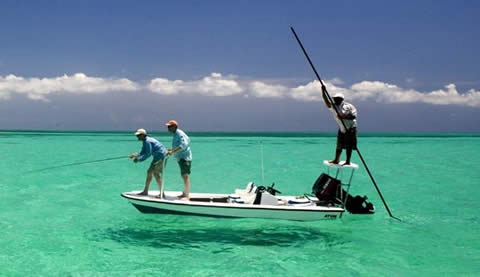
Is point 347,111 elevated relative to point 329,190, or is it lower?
elevated

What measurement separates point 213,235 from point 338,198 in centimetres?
317

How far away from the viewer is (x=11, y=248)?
905cm

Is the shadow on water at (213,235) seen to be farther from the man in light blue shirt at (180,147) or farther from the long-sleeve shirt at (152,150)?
the long-sleeve shirt at (152,150)

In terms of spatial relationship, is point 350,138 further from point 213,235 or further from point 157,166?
point 157,166

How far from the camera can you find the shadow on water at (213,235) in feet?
31.2

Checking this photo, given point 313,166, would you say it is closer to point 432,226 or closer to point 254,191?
point 432,226

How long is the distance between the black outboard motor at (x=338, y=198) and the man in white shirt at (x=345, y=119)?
739 millimetres

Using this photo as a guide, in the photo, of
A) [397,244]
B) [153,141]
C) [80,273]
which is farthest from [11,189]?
[397,244]

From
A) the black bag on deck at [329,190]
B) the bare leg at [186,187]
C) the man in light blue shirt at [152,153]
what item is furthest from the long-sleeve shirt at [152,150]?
the black bag on deck at [329,190]

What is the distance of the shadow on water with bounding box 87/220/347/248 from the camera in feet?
31.2

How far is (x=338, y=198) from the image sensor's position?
988 centimetres

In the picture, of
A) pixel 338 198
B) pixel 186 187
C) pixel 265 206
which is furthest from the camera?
pixel 186 187

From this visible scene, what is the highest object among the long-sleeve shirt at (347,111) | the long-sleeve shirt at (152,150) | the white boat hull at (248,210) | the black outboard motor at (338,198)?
the long-sleeve shirt at (347,111)

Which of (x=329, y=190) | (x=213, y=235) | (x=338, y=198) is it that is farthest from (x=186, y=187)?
(x=338, y=198)
